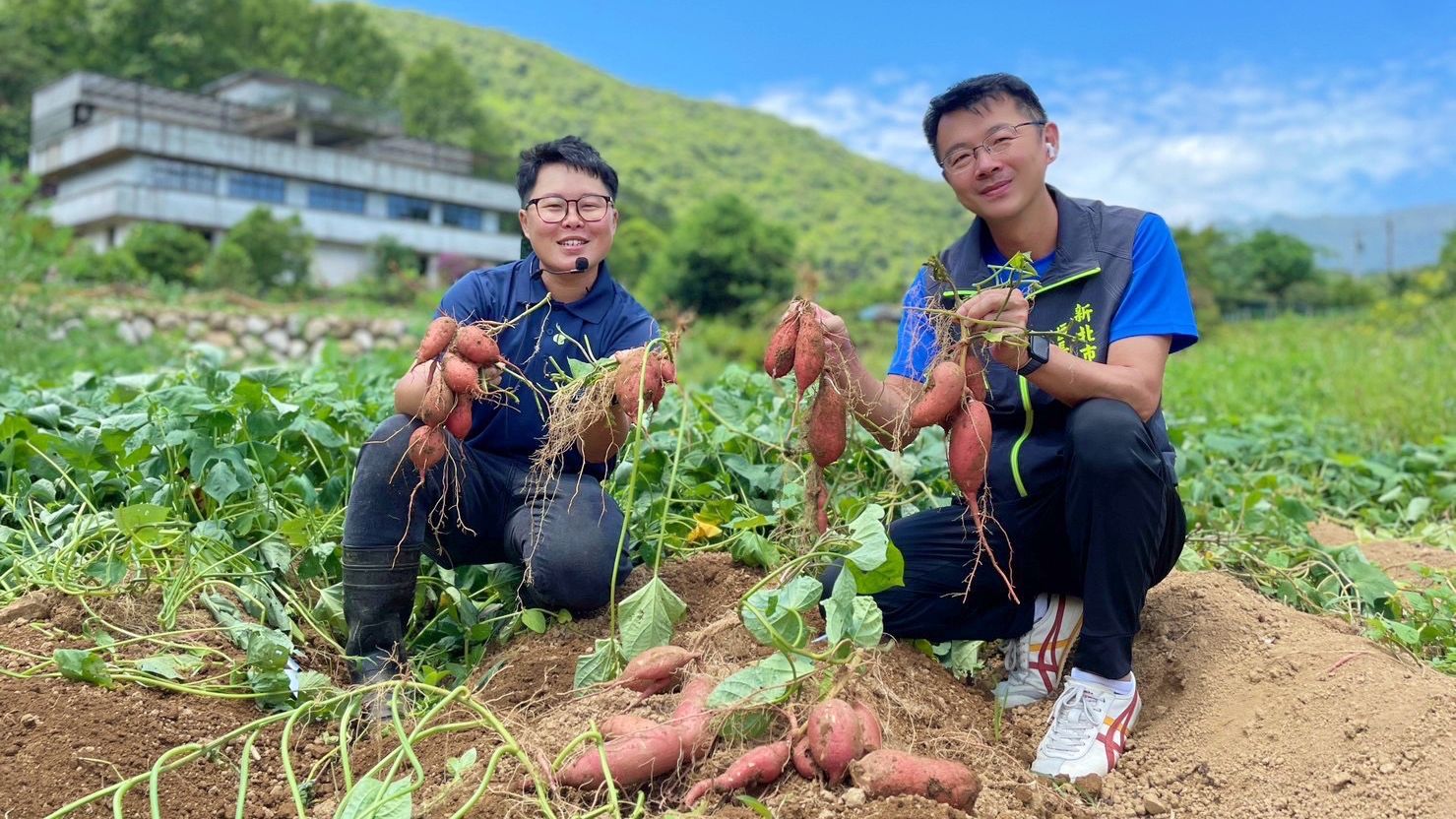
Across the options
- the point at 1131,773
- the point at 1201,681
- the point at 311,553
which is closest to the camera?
the point at 1131,773

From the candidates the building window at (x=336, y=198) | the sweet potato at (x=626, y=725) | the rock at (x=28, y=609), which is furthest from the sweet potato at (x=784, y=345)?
the building window at (x=336, y=198)

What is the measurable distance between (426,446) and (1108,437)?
1241mm

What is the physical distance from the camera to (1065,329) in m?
1.99

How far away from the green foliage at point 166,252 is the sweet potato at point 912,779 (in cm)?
1920

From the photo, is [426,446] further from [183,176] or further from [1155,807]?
[183,176]

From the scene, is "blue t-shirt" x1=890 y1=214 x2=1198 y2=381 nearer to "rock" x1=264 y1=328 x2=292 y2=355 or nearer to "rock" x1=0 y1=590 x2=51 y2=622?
"rock" x1=0 y1=590 x2=51 y2=622

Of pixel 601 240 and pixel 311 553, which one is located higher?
pixel 601 240

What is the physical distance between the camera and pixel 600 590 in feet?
7.16

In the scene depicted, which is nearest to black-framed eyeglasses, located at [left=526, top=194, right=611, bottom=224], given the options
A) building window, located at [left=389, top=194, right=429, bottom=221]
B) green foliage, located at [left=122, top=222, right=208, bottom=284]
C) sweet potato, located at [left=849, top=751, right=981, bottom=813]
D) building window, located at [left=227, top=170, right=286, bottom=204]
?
sweet potato, located at [left=849, top=751, right=981, bottom=813]

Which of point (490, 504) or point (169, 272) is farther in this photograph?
point (169, 272)

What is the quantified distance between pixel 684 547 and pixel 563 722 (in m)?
0.93

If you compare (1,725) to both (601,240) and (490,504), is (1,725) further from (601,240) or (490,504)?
(601,240)

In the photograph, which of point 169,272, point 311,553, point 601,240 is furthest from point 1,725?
point 169,272

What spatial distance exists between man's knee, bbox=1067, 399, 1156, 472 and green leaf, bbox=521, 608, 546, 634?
113cm
